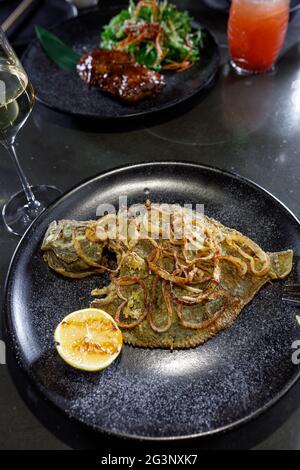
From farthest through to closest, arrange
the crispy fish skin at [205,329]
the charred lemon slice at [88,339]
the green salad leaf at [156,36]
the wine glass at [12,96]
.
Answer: the green salad leaf at [156,36] → the wine glass at [12,96] → the crispy fish skin at [205,329] → the charred lemon slice at [88,339]

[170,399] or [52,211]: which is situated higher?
[52,211]

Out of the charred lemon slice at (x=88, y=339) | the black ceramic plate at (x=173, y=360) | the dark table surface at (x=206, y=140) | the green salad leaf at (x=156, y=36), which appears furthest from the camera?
the green salad leaf at (x=156, y=36)

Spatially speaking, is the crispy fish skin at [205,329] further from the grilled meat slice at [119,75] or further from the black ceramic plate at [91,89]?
the grilled meat slice at [119,75]

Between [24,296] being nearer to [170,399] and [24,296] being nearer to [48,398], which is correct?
[48,398]

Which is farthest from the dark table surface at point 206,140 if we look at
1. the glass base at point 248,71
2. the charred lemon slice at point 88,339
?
the charred lemon slice at point 88,339

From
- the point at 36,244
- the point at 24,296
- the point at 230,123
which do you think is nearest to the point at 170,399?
the point at 24,296

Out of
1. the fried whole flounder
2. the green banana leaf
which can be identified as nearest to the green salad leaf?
the green banana leaf
